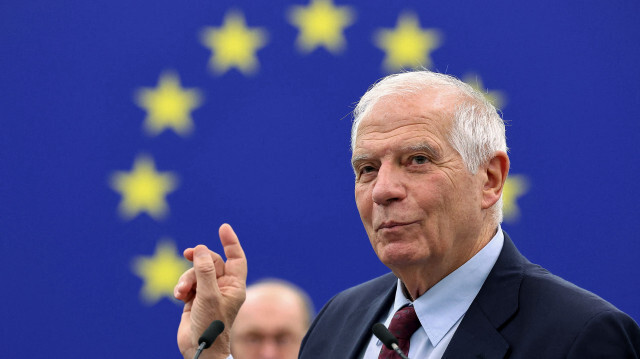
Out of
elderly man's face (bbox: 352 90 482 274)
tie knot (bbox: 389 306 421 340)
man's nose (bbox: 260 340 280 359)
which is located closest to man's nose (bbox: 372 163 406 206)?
elderly man's face (bbox: 352 90 482 274)

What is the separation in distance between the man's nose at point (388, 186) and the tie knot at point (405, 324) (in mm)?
308

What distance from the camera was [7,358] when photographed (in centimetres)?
375

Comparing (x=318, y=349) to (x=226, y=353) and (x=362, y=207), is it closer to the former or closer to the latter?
(x=226, y=353)

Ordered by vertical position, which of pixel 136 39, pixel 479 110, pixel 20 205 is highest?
pixel 136 39

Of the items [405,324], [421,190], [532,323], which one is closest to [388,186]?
[421,190]

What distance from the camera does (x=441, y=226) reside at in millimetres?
1993

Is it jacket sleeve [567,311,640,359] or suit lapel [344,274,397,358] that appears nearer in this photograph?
jacket sleeve [567,311,640,359]

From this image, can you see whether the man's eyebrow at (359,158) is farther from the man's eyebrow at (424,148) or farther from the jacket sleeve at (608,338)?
the jacket sleeve at (608,338)

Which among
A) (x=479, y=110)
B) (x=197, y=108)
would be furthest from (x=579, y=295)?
(x=197, y=108)

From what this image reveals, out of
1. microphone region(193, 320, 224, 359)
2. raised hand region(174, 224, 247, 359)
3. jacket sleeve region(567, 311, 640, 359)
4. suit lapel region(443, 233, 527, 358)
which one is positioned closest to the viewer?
Result: jacket sleeve region(567, 311, 640, 359)

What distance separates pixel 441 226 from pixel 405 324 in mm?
282

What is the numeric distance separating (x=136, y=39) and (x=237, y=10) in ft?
1.75

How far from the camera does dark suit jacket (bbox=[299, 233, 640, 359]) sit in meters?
1.67

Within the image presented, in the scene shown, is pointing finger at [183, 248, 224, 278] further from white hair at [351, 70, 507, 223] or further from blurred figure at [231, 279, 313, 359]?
blurred figure at [231, 279, 313, 359]
